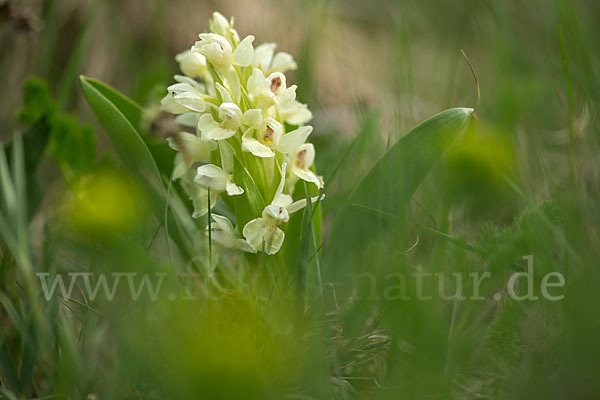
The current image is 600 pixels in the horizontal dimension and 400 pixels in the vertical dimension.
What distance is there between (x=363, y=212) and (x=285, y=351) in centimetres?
32

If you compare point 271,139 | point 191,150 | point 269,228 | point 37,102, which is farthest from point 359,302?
point 37,102

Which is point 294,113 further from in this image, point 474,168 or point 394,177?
point 474,168

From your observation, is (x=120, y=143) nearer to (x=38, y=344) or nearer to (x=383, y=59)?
(x=38, y=344)

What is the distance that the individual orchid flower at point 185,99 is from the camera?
1049 millimetres

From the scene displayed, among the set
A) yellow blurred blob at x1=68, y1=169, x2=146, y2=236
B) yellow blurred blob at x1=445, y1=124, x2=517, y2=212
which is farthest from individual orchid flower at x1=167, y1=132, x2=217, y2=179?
yellow blurred blob at x1=445, y1=124, x2=517, y2=212

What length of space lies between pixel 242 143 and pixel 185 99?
0.14 m

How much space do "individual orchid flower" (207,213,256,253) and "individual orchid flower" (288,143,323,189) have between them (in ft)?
0.53

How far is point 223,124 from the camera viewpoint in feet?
3.44

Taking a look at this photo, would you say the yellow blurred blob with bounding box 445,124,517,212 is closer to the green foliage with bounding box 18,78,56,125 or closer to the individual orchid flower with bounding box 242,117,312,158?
the individual orchid flower with bounding box 242,117,312,158

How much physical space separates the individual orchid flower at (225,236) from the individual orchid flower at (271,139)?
0.49 feet

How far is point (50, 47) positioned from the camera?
202cm

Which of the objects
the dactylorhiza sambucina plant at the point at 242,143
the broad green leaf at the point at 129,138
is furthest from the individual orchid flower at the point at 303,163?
the broad green leaf at the point at 129,138

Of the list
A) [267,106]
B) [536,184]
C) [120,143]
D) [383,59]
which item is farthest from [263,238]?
[383,59]

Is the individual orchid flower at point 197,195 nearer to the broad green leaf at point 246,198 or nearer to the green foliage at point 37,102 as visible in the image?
the broad green leaf at point 246,198
